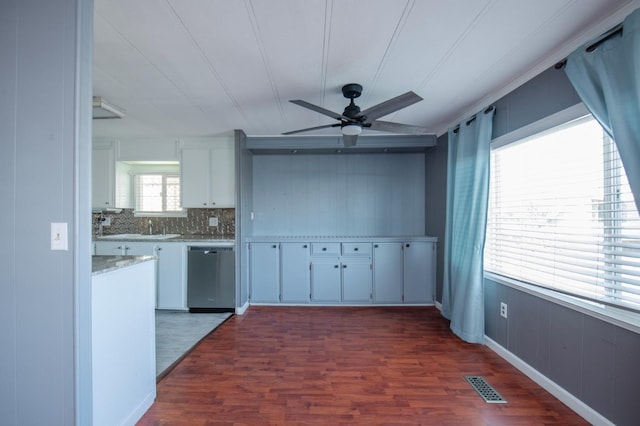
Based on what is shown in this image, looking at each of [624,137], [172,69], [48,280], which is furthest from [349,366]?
[172,69]

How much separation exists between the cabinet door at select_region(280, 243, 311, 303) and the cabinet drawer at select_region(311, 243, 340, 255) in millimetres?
98

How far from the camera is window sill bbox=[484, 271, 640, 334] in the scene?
1.41 meters

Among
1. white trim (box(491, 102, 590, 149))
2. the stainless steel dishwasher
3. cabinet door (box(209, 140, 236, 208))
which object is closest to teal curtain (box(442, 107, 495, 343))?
white trim (box(491, 102, 590, 149))

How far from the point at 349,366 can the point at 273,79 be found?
96.4 inches

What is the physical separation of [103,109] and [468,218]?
11.3 ft

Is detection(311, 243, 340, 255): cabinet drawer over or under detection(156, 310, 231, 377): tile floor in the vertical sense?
over

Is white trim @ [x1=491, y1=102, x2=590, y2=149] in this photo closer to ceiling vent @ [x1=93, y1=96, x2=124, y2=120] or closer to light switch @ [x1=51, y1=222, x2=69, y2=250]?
light switch @ [x1=51, y1=222, x2=69, y2=250]

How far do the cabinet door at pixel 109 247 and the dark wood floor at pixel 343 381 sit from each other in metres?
1.80

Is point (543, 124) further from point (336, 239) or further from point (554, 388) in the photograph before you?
point (336, 239)

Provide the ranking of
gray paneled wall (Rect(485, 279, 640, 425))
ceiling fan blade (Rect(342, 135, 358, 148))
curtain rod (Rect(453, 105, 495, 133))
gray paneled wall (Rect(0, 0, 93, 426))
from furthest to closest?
1. ceiling fan blade (Rect(342, 135, 358, 148))
2. curtain rod (Rect(453, 105, 495, 133))
3. gray paneled wall (Rect(485, 279, 640, 425))
4. gray paneled wall (Rect(0, 0, 93, 426))

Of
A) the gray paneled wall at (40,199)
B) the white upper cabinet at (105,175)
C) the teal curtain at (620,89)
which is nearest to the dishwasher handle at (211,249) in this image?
the white upper cabinet at (105,175)

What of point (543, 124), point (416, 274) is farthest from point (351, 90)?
point (416, 274)

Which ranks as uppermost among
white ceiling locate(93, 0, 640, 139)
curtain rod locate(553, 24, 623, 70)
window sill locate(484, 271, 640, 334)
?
white ceiling locate(93, 0, 640, 139)

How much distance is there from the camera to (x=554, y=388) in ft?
5.96
